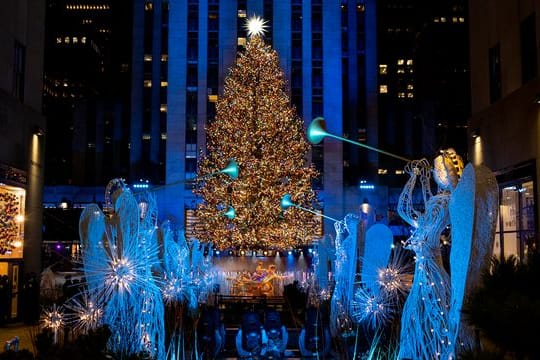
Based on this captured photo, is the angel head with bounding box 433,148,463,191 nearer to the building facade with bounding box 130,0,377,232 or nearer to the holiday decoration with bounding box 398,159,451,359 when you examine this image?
the holiday decoration with bounding box 398,159,451,359

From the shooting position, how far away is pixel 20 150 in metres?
18.7

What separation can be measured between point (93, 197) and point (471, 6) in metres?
36.3

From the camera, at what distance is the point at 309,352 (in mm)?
13609

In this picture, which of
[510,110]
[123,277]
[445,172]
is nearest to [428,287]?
[445,172]

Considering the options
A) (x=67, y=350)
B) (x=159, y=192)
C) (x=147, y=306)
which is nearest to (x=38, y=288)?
(x=147, y=306)

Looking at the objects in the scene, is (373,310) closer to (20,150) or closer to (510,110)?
(510,110)

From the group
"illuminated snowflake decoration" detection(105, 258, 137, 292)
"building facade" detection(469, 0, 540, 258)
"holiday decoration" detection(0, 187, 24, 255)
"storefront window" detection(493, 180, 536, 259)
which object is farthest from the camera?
"holiday decoration" detection(0, 187, 24, 255)

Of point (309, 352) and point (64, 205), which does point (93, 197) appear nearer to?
point (64, 205)

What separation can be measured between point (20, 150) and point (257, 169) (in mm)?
13880

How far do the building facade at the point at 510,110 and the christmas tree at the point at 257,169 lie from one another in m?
11.0

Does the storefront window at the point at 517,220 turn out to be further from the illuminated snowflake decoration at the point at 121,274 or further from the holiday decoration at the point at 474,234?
the illuminated snowflake decoration at the point at 121,274

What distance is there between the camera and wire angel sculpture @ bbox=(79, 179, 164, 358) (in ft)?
27.8

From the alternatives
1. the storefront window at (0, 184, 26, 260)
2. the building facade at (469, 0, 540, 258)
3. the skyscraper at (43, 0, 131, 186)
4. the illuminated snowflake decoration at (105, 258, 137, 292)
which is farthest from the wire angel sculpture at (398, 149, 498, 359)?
the skyscraper at (43, 0, 131, 186)

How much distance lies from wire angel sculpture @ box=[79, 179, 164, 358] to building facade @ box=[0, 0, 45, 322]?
859 cm
